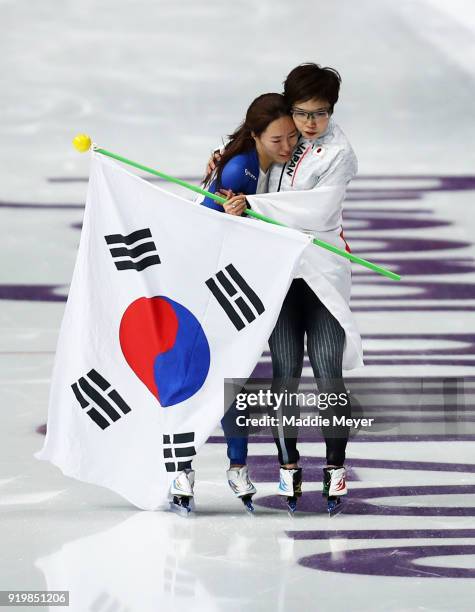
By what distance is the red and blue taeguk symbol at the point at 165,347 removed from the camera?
15.4ft

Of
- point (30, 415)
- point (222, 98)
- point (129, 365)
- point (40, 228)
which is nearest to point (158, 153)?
point (222, 98)

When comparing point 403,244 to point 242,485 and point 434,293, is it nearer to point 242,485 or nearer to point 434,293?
point 434,293

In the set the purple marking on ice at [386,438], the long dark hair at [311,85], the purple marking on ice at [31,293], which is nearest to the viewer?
the long dark hair at [311,85]

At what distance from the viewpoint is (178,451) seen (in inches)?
185

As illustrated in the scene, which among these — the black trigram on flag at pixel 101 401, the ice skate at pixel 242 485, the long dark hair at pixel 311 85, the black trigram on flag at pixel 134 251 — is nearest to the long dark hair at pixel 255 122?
the long dark hair at pixel 311 85

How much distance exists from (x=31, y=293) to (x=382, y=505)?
3.92 metres

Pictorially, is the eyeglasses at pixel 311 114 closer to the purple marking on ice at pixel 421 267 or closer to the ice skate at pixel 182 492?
the ice skate at pixel 182 492

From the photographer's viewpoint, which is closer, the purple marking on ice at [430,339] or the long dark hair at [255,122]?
the long dark hair at [255,122]

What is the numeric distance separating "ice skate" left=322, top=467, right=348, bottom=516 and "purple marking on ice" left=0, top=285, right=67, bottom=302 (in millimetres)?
3689

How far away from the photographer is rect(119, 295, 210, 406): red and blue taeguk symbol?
4.70 metres

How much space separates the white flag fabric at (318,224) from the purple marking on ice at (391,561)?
69 cm

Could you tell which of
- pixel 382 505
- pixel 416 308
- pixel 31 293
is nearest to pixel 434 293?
pixel 416 308

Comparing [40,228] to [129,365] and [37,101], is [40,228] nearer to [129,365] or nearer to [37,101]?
[37,101]

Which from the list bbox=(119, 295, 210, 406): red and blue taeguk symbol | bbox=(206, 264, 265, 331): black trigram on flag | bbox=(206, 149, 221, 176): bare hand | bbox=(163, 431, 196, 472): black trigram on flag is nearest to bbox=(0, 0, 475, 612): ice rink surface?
bbox=(163, 431, 196, 472): black trigram on flag
